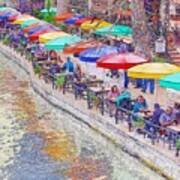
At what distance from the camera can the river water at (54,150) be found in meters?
18.1

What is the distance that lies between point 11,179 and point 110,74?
Result: 412 inches

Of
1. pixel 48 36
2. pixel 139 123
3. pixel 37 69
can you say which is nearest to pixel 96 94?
pixel 139 123

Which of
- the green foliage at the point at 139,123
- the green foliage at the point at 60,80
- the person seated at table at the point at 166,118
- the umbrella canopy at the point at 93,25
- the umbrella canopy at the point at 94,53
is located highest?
the umbrella canopy at the point at 94,53

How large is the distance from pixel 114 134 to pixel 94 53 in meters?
5.31

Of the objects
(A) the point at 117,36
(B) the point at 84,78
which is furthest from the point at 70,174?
(A) the point at 117,36

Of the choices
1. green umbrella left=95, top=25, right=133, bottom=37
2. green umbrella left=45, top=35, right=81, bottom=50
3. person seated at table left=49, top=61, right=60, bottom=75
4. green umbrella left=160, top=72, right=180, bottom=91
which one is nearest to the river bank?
person seated at table left=49, top=61, right=60, bottom=75

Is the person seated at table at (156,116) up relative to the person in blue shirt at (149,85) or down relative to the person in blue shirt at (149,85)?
up

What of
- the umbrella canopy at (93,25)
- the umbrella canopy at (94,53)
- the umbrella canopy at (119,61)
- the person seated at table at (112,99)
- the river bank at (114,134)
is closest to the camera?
the river bank at (114,134)

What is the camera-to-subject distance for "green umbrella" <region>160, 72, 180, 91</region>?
18.0m

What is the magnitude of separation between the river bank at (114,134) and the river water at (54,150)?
20cm

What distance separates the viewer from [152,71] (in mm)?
20297

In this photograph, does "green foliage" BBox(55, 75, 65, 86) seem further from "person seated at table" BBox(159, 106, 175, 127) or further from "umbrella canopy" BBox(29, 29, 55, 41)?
"person seated at table" BBox(159, 106, 175, 127)

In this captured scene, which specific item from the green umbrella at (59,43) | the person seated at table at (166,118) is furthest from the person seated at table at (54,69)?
the person seated at table at (166,118)

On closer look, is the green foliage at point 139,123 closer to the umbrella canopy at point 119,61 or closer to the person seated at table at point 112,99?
the person seated at table at point 112,99
